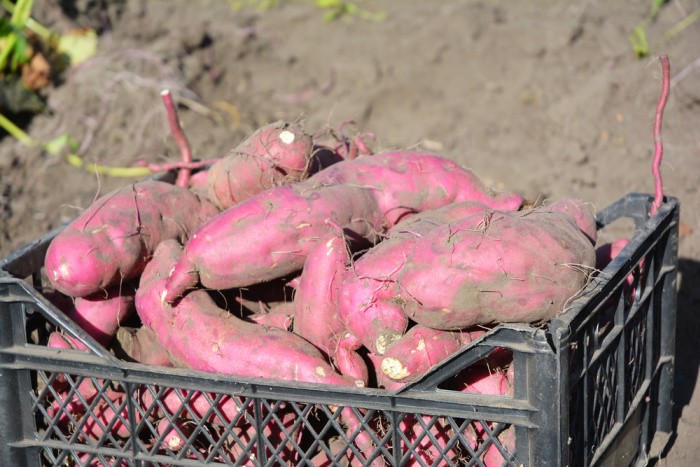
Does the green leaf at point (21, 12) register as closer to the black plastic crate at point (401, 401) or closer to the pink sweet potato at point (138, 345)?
the black plastic crate at point (401, 401)

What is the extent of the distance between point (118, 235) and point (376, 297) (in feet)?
2.03

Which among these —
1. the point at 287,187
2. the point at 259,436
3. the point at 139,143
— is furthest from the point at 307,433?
the point at 139,143

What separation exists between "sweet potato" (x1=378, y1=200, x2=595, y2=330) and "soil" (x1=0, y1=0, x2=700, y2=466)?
1.87 m

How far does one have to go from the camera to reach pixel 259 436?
149cm

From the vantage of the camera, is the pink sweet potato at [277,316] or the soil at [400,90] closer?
the pink sweet potato at [277,316]

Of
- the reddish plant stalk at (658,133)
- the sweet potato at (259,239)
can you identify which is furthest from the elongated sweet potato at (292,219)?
the reddish plant stalk at (658,133)

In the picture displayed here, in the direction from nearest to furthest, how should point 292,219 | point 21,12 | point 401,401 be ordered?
point 401,401
point 292,219
point 21,12

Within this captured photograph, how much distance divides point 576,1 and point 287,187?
3718 mm

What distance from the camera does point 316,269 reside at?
1673mm

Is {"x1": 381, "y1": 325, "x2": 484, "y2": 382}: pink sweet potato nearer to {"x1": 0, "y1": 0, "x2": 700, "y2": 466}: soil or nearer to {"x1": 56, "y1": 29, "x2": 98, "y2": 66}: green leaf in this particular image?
{"x1": 0, "y1": 0, "x2": 700, "y2": 466}: soil

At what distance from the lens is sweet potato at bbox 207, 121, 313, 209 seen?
6.39 ft

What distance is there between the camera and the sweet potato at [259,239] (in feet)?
5.63

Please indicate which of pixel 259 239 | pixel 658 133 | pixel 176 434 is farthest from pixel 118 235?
pixel 658 133

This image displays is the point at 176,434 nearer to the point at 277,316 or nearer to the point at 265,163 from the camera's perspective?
the point at 277,316
